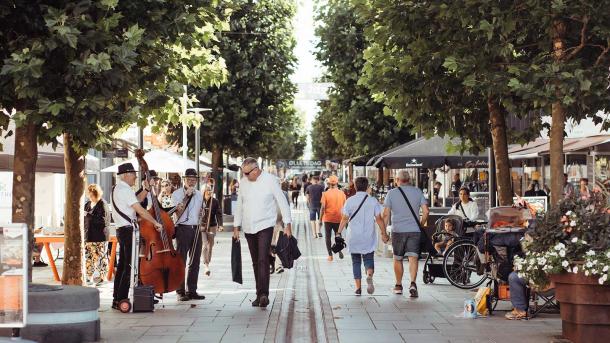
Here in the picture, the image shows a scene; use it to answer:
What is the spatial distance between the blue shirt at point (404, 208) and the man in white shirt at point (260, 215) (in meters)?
2.06

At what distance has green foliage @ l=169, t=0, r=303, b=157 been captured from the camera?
40.2m

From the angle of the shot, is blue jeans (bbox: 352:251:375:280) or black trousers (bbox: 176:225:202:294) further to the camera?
blue jeans (bbox: 352:251:375:280)

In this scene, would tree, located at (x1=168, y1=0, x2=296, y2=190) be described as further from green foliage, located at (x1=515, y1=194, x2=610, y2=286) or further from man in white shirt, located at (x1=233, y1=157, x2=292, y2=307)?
green foliage, located at (x1=515, y1=194, x2=610, y2=286)

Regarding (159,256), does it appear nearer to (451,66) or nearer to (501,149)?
(451,66)

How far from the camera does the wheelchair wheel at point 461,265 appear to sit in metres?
16.1

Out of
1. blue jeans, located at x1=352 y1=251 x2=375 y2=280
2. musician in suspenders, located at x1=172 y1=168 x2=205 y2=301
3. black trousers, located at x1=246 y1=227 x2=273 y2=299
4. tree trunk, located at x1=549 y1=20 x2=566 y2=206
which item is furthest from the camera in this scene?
blue jeans, located at x1=352 y1=251 x2=375 y2=280

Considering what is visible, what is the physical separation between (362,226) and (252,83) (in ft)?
Answer: 84.4

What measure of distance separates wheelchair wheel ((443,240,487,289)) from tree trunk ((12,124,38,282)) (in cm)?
668

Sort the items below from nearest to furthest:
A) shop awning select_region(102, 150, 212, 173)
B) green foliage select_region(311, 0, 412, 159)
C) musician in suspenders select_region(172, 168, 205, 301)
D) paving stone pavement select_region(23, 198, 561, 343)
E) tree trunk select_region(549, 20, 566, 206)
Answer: paving stone pavement select_region(23, 198, 561, 343) < tree trunk select_region(549, 20, 566, 206) < musician in suspenders select_region(172, 168, 205, 301) < shop awning select_region(102, 150, 212, 173) < green foliage select_region(311, 0, 412, 159)

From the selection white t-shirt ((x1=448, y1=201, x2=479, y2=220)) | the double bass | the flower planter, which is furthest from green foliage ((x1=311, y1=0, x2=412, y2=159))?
the flower planter

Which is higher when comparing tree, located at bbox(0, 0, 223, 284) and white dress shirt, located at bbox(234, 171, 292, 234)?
tree, located at bbox(0, 0, 223, 284)

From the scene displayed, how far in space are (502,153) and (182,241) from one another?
5.23 meters

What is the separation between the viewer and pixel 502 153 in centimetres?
1669

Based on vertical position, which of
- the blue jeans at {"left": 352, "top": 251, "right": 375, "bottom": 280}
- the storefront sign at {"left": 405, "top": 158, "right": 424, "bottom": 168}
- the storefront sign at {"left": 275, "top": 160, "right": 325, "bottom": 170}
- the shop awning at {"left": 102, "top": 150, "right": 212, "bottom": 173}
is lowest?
the blue jeans at {"left": 352, "top": 251, "right": 375, "bottom": 280}
